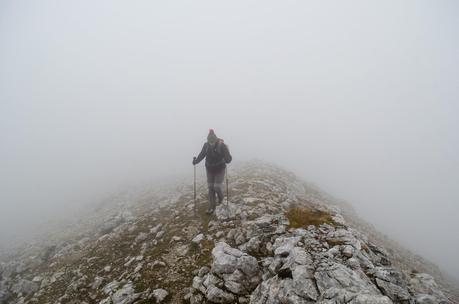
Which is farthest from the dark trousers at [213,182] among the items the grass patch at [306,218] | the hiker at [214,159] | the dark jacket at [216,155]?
the grass patch at [306,218]

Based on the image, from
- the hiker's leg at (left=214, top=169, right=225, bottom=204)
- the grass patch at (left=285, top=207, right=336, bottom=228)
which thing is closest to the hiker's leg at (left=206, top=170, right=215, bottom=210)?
the hiker's leg at (left=214, top=169, right=225, bottom=204)

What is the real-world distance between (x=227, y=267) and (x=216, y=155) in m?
6.72

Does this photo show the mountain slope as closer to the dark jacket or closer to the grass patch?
the grass patch

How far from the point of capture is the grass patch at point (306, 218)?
10.2m

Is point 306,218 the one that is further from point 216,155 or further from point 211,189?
point 216,155

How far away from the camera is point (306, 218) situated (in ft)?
34.8

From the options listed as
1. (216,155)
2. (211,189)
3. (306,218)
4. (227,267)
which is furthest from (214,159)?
(227,267)

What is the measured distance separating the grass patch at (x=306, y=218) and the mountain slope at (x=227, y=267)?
0.04 m

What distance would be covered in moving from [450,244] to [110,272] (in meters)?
84.3

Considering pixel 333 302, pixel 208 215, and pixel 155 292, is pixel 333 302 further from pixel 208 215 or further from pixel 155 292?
pixel 208 215

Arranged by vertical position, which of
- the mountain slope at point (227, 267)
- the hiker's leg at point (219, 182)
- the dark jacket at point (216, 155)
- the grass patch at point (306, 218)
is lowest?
the mountain slope at point (227, 267)

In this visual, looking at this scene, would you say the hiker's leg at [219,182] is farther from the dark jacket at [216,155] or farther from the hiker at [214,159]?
the dark jacket at [216,155]

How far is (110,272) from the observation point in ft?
32.6

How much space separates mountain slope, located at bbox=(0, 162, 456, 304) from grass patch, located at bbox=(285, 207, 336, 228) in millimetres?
43
